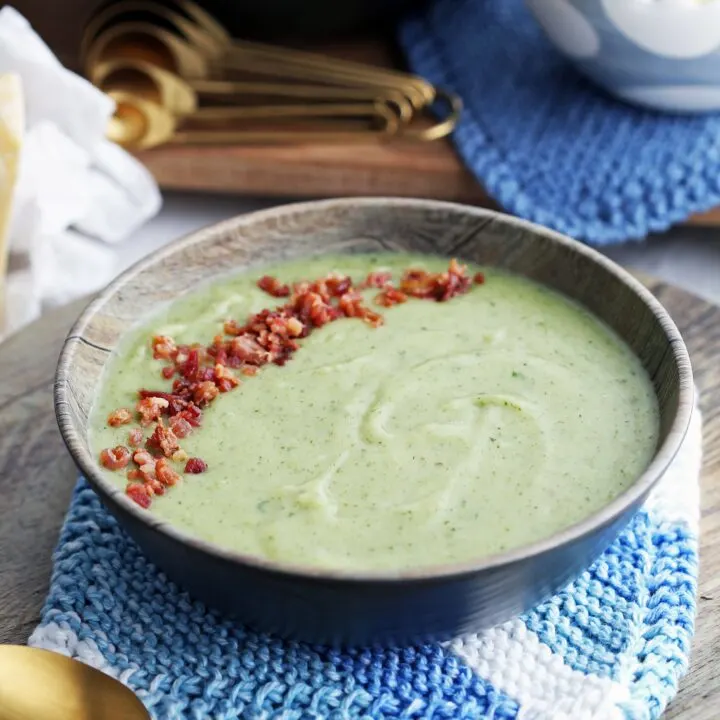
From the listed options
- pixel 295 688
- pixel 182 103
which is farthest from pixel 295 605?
pixel 182 103

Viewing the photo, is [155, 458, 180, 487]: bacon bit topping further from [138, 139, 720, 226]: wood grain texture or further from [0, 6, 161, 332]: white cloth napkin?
[138, 139, 720, 226]: wood grain texture

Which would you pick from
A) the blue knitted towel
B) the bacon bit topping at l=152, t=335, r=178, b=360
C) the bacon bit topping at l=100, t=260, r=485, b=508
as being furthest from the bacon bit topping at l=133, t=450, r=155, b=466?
the blue knitted towel

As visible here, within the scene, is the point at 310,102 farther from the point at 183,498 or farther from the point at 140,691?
the point at 140,691

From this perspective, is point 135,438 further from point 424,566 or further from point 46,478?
point 424,566

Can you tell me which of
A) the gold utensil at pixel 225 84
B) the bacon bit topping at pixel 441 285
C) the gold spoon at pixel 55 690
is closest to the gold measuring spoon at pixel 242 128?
the gold utensil at pixel 225 84

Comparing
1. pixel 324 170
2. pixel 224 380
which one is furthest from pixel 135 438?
pixel 324 170

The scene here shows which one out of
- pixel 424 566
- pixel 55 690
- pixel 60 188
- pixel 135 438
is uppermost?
pixel 424 566

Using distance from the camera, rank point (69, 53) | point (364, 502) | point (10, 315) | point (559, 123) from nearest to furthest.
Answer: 1. point (364, 502)
2. point (10, 315)
3. point (559, 123)
4. point (69, 53)
